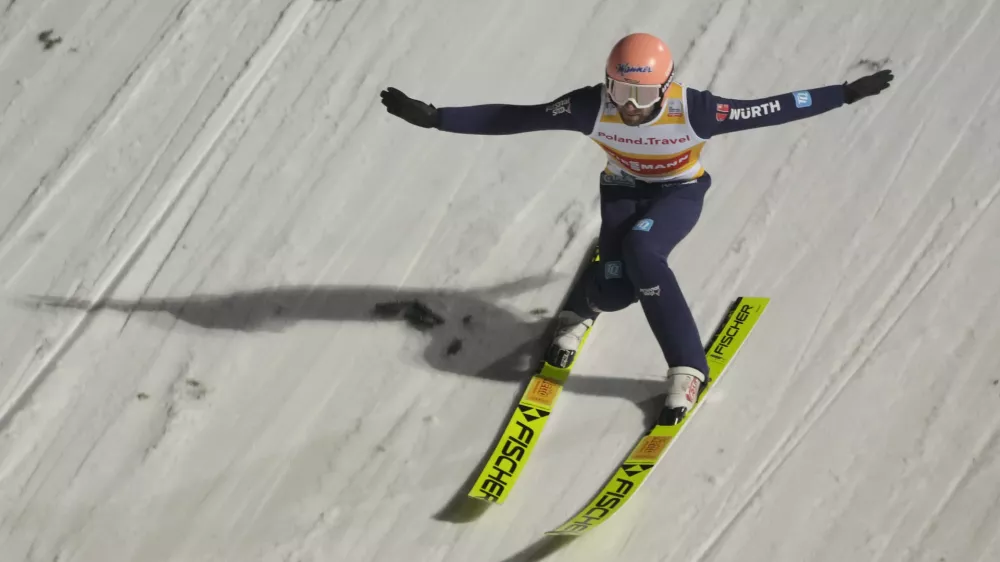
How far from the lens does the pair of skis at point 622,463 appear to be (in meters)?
2.83

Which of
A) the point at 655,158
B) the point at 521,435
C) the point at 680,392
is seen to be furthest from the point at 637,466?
the point at 655,158

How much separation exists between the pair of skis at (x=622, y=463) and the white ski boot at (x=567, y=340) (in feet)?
0.10

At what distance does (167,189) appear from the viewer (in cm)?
372

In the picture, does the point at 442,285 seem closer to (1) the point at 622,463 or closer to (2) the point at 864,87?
(1) the point at 622,463

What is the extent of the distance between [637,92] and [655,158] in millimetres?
298

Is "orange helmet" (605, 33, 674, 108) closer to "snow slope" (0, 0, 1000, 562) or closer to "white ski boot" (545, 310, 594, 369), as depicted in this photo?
"white ski boot" (545, 310, 594, 369)

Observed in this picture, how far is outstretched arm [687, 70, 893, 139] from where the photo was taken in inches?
99.2

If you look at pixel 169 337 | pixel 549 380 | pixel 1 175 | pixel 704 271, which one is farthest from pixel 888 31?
pixel 1 175

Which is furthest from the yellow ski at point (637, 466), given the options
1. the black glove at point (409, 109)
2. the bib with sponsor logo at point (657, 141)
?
the black glove at point (409, 109)

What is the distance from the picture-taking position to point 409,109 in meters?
2.56

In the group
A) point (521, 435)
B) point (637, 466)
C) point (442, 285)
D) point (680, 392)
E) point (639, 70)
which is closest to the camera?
point (639, 70)

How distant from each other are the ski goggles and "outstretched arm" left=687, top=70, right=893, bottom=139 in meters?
0.15

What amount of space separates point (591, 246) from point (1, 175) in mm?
2758

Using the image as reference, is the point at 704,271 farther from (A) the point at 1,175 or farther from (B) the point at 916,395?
(A) the point at 1,175
